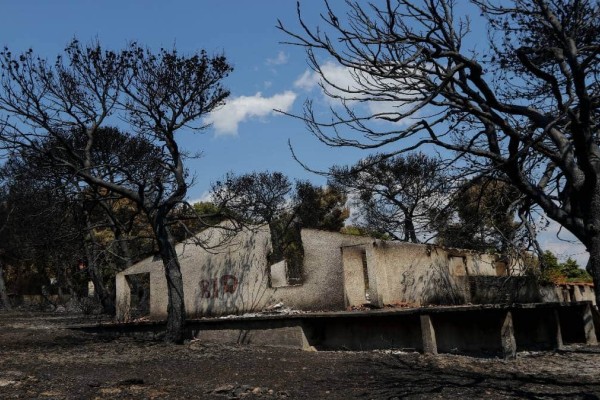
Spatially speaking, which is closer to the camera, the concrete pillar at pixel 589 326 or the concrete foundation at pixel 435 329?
the concrete foundation at pixel 435 329

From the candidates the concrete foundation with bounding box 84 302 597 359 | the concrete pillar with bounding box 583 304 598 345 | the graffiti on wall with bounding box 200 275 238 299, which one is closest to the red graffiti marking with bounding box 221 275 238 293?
the graffiti on wall with bounding box 200 275 238 299

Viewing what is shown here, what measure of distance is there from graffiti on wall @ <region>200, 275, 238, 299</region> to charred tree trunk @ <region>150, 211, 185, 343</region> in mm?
1954

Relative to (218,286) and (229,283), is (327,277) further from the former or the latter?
(218,286)

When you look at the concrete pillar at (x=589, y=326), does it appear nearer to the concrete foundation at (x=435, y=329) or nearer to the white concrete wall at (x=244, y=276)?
the concrete foundation at (x=435, y=329)

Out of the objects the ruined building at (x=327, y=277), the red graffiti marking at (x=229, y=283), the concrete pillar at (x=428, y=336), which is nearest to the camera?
the concrete pillar at (x=428, y=336)

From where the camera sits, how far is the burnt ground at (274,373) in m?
7.73

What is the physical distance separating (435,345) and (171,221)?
24.2 ft

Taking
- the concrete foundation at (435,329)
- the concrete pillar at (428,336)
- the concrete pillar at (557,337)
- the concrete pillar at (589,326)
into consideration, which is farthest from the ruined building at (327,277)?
the concrete pillar at (428,336)

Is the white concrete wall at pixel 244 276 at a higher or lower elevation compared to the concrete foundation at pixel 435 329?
higher

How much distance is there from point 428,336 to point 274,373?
3788mm

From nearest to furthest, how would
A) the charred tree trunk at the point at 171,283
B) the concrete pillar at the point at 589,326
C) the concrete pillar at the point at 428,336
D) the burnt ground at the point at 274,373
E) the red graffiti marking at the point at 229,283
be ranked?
the burnt ground at the point at 274,373
the concrete pillar at the point at 428,336
the concrete pillar at the point at 589,326
the charred tree trunk at the point at 171,283
the red graffiti marking at the point at 229,283

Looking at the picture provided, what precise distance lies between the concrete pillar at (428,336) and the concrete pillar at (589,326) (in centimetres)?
360

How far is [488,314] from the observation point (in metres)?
12.2

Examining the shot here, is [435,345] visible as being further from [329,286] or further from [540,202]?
[540,202]
